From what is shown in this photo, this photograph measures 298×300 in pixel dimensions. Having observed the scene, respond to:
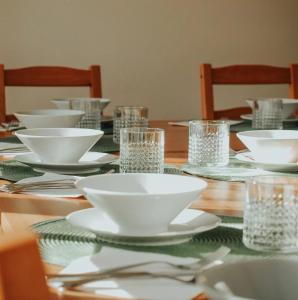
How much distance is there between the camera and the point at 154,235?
32.1 inches

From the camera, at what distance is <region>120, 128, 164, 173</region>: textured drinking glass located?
1.29 m

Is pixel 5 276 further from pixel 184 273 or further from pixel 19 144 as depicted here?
pixel 19 144

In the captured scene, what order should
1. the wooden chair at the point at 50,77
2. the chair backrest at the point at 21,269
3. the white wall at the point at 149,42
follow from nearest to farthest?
the chair backrest at the point at 21,269, the wooden chair at the point at 50,77, the white wall at the point at 149,42

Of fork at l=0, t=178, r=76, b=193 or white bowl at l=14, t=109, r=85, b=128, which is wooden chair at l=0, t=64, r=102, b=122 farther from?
fork at l=0, t=178, r=76, b=193

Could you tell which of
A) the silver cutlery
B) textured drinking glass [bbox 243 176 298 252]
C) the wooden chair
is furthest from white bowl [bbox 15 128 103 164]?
the wooden chair

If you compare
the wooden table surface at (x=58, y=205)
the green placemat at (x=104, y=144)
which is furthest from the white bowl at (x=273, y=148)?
the green placemat at (x=104, y=144)

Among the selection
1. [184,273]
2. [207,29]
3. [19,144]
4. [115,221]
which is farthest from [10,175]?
[207,29]

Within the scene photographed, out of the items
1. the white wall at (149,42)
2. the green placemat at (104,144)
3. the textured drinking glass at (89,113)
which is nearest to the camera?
the green placemat at (104,144)

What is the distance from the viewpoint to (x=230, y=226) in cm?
92

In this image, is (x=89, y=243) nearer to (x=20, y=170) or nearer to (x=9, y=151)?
(x=20, y=170)

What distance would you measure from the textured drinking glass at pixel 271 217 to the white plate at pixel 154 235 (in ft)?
0.16

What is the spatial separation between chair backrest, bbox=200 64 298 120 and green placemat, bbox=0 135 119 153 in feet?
2.13

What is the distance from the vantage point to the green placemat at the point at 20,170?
50.8 inches

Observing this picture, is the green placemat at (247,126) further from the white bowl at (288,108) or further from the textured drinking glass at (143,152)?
the textured drinking glass at (143,152)
